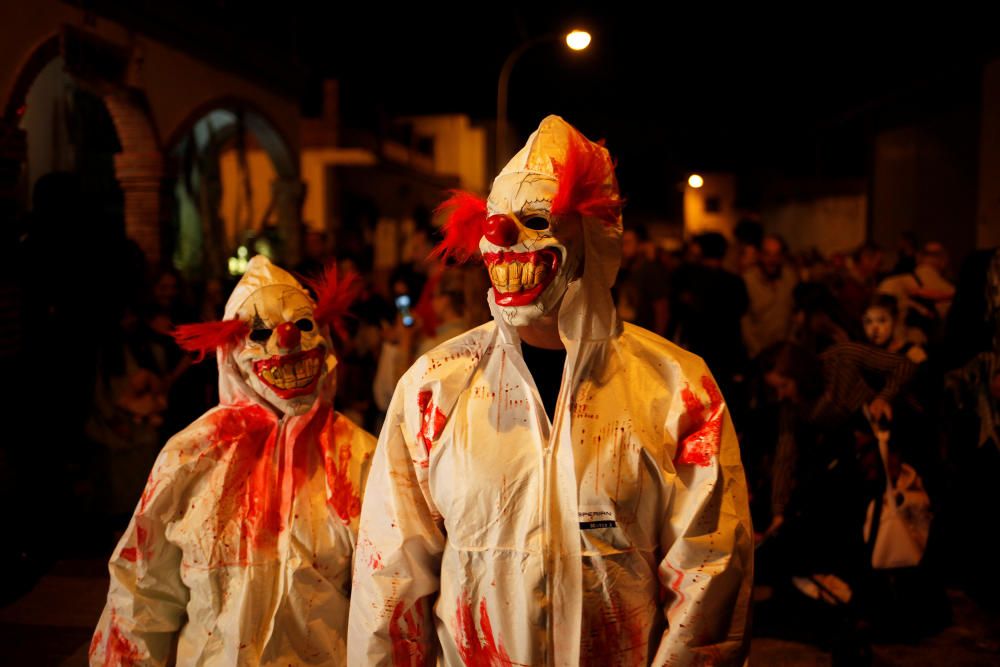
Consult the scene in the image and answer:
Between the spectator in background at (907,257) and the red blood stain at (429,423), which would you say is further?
the spectator in background at (907,257)

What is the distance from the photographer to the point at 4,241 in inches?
289

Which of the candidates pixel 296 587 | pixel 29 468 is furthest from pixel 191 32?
pixel 296 587

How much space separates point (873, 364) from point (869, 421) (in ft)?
1.11

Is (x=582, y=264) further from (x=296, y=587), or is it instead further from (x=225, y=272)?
(x=225, y=272)

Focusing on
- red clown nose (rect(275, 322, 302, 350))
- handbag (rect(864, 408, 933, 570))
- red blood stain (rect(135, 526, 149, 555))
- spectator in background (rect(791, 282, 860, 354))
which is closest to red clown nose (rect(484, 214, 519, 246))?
red clown nose (rect(275, 322, 302, 350))

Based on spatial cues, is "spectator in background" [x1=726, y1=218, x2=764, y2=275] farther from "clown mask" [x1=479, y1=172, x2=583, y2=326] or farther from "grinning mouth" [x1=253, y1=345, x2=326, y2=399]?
"clown mask" [x1=479, y1=172, x2=583, y2=326]

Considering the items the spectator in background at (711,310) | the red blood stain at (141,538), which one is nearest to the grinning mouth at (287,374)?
the red blood stain at (141,538)

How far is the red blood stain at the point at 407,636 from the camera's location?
2656 millimetres

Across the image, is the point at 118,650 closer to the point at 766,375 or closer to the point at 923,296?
the point at 766,375

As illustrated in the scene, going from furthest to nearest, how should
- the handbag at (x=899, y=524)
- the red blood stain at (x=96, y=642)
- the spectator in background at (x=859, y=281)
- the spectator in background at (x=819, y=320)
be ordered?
1. the spectator in background at (x=859, y=281)
2. the spectator in background at (x=819, y=320)
3. the handbag at (x=899, y=524)
4. the red blood stain at (x=96, y=642)

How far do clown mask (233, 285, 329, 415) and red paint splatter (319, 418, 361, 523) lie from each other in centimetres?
15

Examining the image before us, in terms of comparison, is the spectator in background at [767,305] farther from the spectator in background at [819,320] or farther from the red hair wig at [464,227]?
the red hair wig at [464,227]

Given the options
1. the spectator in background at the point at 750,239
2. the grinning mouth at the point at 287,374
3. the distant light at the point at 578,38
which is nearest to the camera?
the grinning mouth at the point at 287,374

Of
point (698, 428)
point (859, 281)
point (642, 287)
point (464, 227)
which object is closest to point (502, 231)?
point (464, 227)
